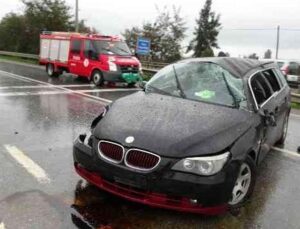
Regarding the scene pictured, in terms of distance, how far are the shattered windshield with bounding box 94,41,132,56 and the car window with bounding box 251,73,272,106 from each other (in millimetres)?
11319

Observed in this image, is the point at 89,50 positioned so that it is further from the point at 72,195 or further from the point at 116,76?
the point at 72,195

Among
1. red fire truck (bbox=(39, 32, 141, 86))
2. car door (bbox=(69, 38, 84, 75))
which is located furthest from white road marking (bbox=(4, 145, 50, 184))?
car door (bbox=(69, 38, 84, 75))

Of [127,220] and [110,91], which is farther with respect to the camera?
[110,91]

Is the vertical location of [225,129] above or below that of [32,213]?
above

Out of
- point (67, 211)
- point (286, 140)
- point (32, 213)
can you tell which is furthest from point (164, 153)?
point (286, 140)

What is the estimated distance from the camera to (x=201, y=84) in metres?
5.70

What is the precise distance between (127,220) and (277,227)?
1516 mm

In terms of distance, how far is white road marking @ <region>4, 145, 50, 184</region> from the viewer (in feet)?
17.1

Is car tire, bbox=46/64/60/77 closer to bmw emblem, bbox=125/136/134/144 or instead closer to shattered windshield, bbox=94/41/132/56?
shattered windshield, bbox=94/41/132/56

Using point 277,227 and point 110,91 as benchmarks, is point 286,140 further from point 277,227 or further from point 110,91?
point 110,91

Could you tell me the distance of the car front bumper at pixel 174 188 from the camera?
3951 mm

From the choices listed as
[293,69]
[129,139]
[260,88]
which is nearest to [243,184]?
[129,139]

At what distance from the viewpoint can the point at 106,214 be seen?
4.29m

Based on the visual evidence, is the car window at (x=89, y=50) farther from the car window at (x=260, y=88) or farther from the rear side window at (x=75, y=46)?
the car window at (x=260, y=88)
